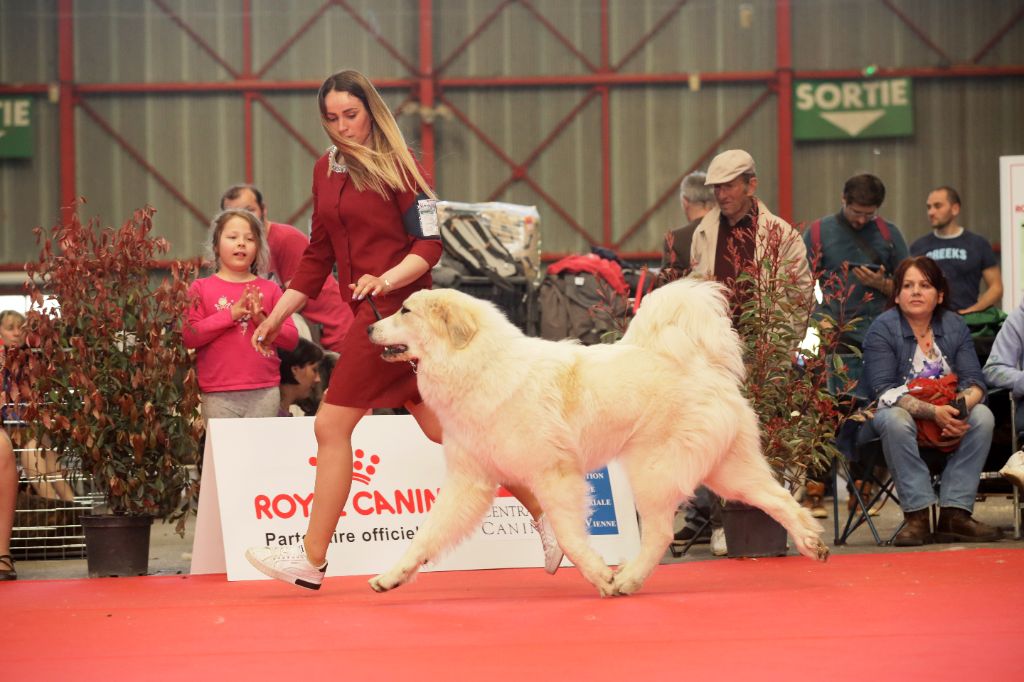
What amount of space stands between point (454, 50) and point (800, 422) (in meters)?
11.7

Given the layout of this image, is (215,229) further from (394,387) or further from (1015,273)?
(1015,273)

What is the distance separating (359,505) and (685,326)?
1.76 metres

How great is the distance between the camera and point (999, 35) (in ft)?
52.2

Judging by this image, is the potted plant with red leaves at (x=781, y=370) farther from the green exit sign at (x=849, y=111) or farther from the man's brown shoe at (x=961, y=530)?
the green exit sign at (x=849, y=111)

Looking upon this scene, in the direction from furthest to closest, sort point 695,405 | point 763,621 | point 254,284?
point 254,284 < point 695,405 < point 763,621

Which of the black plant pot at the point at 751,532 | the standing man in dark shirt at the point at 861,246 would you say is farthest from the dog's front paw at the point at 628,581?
the standing man in dark shirt at the point at 861,246

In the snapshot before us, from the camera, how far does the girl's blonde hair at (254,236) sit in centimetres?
586

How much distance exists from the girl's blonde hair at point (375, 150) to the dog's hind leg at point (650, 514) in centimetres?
124

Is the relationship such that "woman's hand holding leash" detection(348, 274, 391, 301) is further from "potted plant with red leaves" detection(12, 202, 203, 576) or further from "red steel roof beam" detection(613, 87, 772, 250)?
"red steel roof beam" detection(613, 87, 772, 250)

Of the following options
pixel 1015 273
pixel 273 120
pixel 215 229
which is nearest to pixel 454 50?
pixel 273 120

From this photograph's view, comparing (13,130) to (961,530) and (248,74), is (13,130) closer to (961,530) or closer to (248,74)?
(248,74)

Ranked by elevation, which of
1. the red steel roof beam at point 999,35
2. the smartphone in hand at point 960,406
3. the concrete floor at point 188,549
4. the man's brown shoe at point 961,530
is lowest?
the concrete floor at point 188,549

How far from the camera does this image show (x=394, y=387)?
4402mm

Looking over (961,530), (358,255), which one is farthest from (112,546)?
(961,530)
